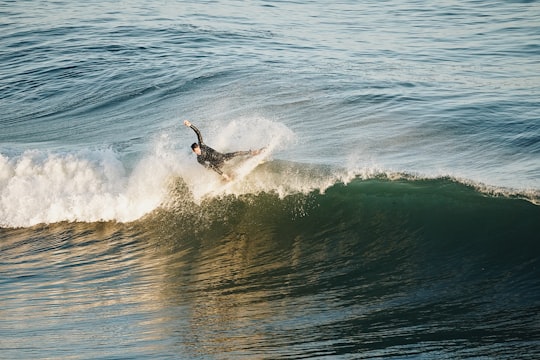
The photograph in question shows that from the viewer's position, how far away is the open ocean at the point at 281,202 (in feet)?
32.1

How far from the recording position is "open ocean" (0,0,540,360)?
9.78m

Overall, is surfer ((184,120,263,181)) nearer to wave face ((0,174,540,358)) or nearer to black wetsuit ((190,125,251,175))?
black wetsuit ((190,125,251,175))

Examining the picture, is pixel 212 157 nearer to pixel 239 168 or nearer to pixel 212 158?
pixel 212 158

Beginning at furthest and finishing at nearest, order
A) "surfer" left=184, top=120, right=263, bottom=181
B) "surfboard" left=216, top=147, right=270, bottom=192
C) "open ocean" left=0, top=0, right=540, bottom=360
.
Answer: "surfboard" left=216, top=147, right=270, bottom=192 < "surfer" left=184, top=120, right=263, bottom=181 < "open ocean" left=0, top=0, right=540, bottom=360

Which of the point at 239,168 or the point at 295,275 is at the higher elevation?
the point at 239,168

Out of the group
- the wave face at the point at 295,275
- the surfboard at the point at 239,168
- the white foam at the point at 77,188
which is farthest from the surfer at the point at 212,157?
the white foam at the point at 77,188

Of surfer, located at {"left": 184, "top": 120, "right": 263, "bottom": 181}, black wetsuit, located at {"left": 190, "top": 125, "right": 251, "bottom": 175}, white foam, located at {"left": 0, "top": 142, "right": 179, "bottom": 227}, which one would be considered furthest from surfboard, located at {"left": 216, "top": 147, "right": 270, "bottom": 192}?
white foam, located at {"left": 0, "top": 142, "right": 179, "bottom": 227}

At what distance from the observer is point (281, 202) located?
45.9 feet

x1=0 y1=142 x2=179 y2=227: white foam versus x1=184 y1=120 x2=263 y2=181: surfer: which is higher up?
x1=184 y1=120 x2=263 y2=181: surfer

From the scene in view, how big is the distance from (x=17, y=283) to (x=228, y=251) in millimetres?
3570

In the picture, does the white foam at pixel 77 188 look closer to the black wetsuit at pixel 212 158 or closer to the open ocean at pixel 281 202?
the open ocean at pixel 281 202

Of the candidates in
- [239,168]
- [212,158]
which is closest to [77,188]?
[239,168]

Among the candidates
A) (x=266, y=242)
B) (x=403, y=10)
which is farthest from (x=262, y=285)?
(x=403, y=10)

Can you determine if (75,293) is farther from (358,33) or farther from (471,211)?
(358,33)
